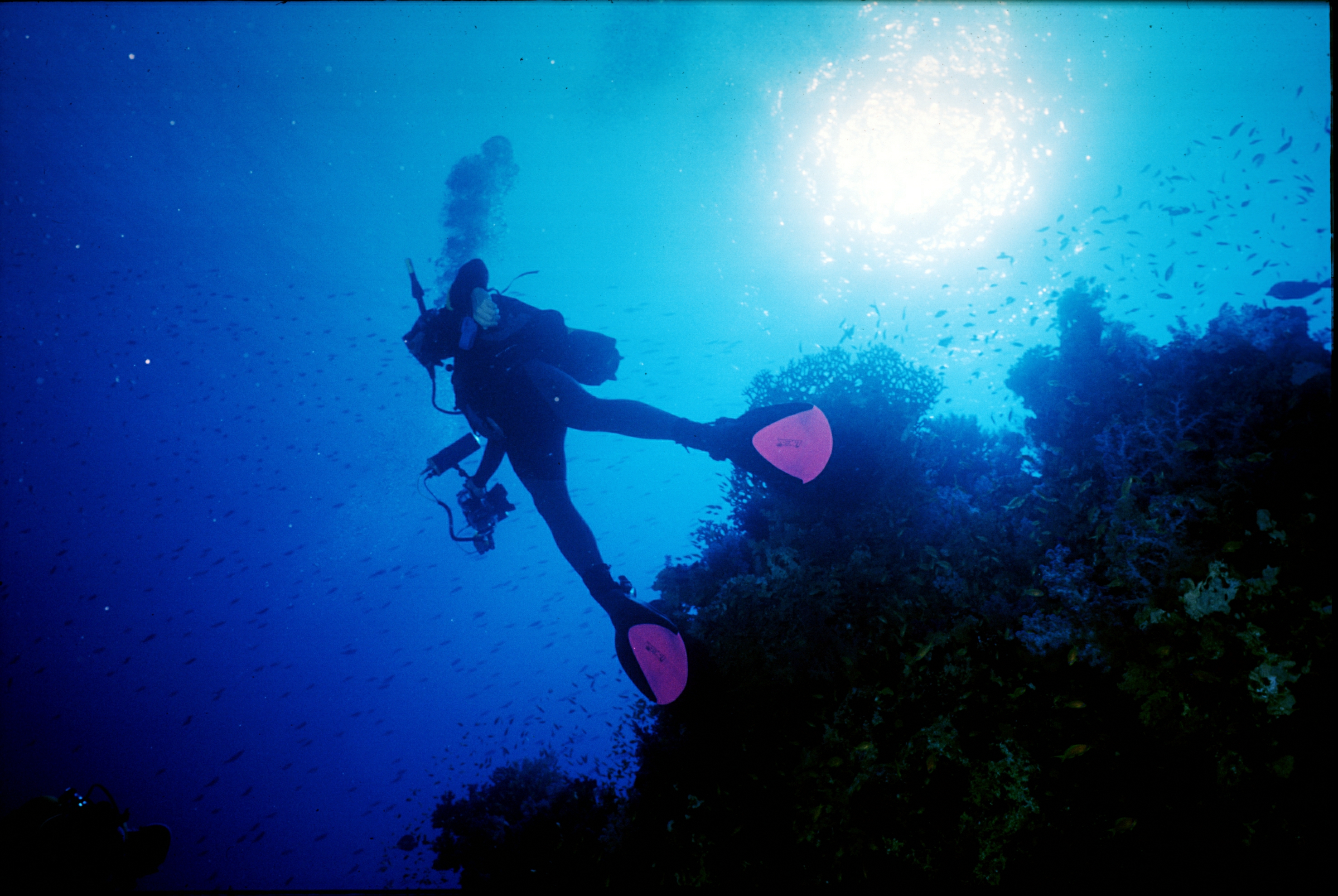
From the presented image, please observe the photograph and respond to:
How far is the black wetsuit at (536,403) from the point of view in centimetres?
429

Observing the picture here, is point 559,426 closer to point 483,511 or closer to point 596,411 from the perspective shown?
point 596,411

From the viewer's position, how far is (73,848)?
3863 mm

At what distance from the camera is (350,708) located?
45375 millimetres

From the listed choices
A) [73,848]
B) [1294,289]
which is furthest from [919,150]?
[73,848]

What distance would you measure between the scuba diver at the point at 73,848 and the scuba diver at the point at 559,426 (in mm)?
3836

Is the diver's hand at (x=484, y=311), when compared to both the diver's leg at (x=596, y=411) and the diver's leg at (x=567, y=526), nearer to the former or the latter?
the diver's leg at (x=596, y=411)

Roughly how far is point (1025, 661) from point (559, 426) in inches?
171

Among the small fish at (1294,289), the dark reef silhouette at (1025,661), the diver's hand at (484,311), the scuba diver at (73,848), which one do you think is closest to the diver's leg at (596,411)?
the diver's hand at (484,311)

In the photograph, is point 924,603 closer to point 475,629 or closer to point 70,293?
point 70,293

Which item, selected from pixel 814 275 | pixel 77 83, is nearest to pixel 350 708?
pixel 77 83

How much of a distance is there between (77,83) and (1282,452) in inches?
987

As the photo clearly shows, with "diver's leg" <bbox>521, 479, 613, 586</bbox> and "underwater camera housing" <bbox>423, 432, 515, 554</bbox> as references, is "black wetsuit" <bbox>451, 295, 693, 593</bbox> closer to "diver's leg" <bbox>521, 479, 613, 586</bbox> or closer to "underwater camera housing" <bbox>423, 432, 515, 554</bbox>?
"diver's leg" <bbox>521, 479, 613, 586</bbox>

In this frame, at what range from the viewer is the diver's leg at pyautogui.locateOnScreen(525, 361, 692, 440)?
394 cm

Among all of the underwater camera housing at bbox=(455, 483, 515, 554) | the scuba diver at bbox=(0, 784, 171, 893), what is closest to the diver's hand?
the underwater camera housing at bbox=(455, 483, 515, 554)
